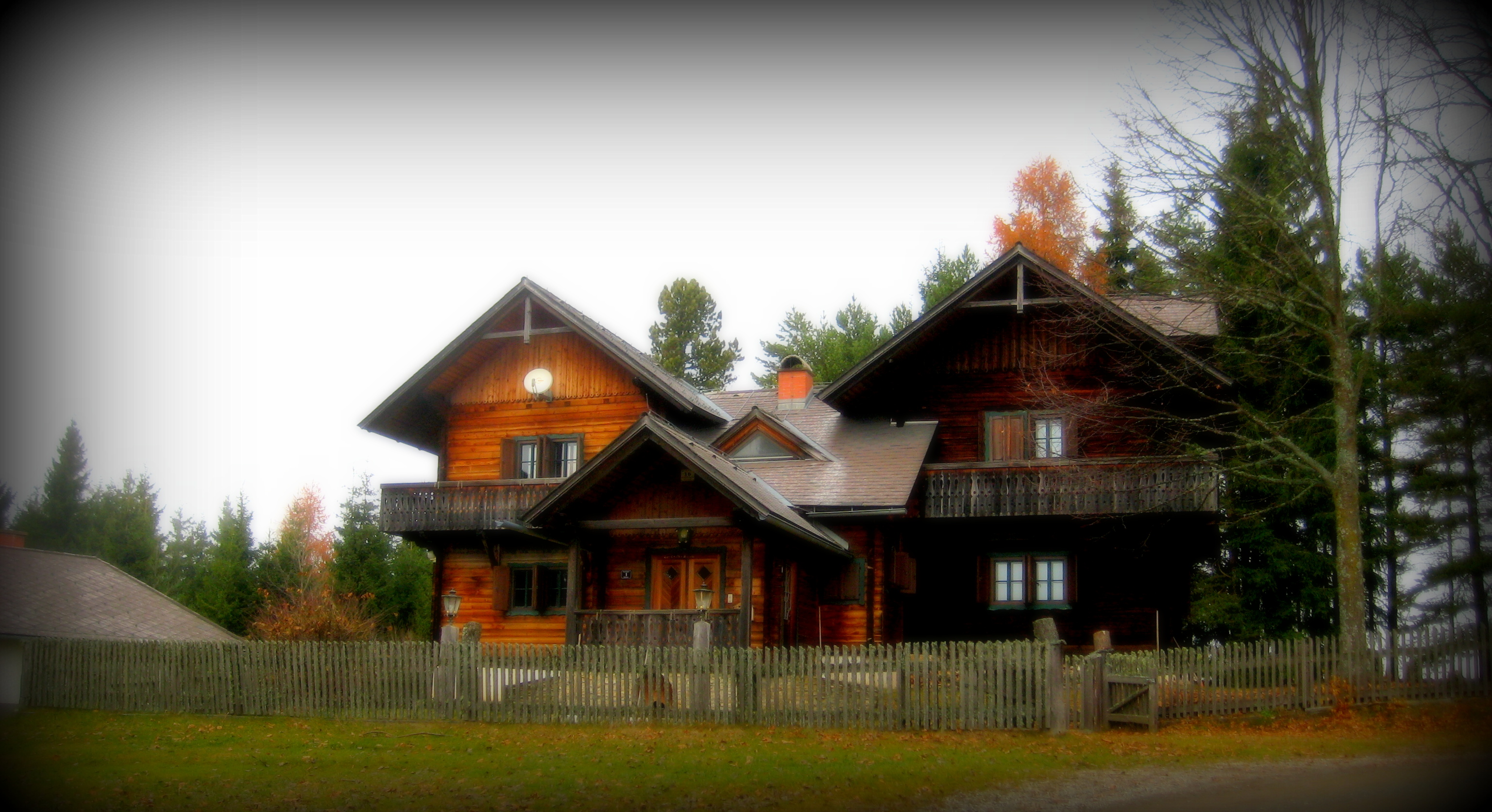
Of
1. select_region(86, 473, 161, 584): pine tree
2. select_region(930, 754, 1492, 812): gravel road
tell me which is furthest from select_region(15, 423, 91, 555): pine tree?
select_region(930, 754, 1492, 812): gravel road

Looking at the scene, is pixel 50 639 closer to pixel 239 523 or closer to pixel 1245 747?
pixel 1245 747

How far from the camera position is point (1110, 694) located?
1892 centimetres

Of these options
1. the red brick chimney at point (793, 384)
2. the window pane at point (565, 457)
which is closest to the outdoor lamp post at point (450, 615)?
the window pane at point (565, 457)

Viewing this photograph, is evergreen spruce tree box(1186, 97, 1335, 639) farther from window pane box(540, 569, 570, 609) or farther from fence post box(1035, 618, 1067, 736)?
window pane box(540, 569, 570, 609)

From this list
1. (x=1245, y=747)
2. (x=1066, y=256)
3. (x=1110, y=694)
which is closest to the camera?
(x=1245, y=747)

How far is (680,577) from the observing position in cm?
2664

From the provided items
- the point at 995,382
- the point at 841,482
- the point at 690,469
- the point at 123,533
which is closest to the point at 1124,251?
the point at 995,382

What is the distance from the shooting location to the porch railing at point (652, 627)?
23359 millimetres

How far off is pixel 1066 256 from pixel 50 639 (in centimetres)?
3416

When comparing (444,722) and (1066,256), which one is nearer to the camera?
(444,722)

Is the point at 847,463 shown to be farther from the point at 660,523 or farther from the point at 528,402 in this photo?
the point at 528,402

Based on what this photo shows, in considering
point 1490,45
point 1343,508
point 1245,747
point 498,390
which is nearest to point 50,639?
point 498,390

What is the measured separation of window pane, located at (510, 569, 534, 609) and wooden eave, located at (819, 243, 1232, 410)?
26.6 feet

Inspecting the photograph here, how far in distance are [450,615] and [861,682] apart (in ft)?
34.7
